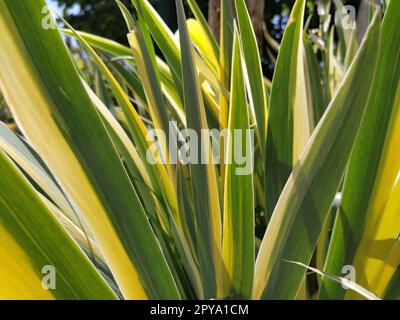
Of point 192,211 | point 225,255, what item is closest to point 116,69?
point 192,211

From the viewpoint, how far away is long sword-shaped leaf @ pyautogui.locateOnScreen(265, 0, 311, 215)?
0.68 meters

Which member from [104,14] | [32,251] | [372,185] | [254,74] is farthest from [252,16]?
[104,14]

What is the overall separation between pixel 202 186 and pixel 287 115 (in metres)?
0.18

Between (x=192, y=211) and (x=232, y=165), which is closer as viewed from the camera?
(x=232, y=165)

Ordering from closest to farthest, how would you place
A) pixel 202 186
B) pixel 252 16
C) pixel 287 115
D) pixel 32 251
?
pixel 32 251 < pixel 202 186 < pixel 287 115 < pixel 252 16

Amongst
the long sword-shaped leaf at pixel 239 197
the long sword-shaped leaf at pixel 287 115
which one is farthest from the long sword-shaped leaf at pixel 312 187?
the long sword-shaped leaf at pixel 287 115

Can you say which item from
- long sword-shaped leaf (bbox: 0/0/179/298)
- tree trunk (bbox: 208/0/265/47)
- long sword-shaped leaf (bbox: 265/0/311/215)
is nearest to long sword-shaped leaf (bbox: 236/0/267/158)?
long sword-shaped leaf (bbox: 265/0/311/215)

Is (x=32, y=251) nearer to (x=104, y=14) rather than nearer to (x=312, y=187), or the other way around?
(x=312, y=187)

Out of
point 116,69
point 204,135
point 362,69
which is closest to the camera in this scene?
point 362,69

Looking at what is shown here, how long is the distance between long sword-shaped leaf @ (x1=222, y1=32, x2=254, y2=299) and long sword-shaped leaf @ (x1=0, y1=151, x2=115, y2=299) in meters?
0.13

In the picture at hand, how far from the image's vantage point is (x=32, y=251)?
47 cm
